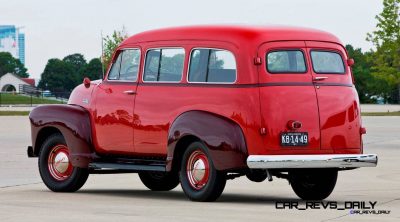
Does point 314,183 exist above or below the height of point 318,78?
below

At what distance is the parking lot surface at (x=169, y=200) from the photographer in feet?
39.9

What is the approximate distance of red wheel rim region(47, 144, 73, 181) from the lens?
1592 centimetres

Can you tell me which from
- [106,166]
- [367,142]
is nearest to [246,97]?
[106,166]

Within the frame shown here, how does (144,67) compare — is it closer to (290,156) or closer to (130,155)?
(130,155)

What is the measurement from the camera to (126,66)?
1558 centimetres

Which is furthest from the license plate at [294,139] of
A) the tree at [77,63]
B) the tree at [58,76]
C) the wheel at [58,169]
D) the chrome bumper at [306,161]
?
the tree at [77,63]

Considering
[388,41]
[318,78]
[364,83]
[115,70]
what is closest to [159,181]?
[115,70]

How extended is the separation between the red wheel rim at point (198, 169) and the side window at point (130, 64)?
1.63 meters

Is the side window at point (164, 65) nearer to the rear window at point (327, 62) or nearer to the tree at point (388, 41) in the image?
the rear window at point (327, 62)

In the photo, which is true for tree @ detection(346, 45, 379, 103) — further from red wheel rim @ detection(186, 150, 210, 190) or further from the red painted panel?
red wheel rim @ detection(186, 150, 210, 190)

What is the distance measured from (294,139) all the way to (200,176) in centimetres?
113

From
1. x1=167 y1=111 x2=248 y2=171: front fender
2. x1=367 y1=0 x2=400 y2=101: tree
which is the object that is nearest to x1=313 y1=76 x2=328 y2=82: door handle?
x1=167 y1=111 x2=248 y2=171: front fender

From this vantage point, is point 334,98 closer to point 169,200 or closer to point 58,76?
point 169,200

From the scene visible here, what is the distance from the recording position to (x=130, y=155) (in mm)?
15227
